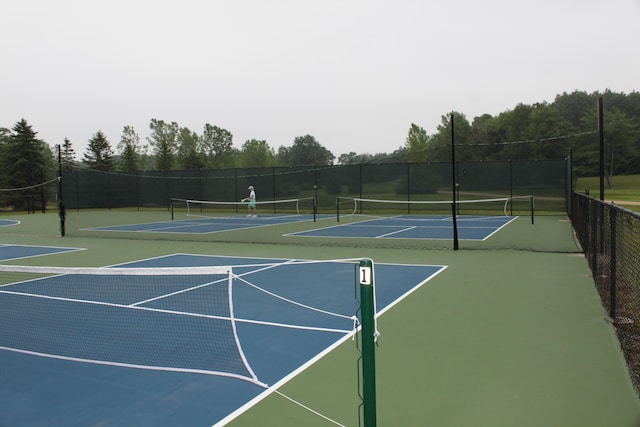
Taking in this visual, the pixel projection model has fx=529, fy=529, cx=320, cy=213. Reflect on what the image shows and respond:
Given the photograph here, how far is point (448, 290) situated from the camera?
7.46 meters

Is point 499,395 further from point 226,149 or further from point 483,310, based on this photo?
point 226,149

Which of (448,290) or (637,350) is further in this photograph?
(448,290)

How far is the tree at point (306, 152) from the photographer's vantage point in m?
84.2

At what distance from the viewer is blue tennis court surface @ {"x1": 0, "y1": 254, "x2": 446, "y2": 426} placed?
3803 millimetres

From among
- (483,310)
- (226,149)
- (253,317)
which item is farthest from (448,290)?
(226,149)

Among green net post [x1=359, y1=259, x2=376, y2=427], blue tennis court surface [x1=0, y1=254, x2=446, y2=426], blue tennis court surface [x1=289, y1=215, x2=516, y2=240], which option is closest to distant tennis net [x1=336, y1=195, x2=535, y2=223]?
blue tennis court surface [x1=289, y1=215, x2=516, y2=240]

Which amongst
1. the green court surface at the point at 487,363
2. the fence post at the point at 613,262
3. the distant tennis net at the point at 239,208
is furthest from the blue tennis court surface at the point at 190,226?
the fence post at the point at 613,262

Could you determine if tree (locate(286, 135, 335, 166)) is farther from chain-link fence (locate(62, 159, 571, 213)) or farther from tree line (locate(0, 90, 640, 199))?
chain-link fence (locate(62, 159, 571, 213))

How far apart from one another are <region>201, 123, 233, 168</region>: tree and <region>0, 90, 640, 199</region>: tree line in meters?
0.13

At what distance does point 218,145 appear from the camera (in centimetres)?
7188

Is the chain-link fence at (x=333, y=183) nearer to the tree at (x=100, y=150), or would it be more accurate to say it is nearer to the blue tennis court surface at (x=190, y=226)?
the blue tennis court surface at (x=190, y=226)

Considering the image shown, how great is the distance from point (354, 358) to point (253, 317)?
1796mm

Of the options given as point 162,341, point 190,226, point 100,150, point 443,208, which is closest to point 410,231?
point 190,226

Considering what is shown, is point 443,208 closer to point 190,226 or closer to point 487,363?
point 190,226
